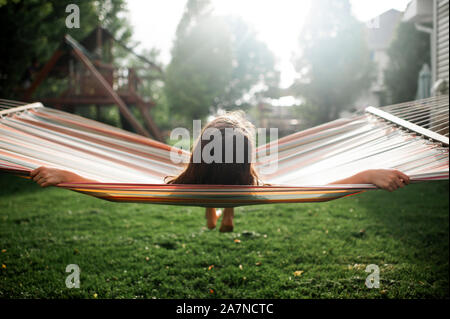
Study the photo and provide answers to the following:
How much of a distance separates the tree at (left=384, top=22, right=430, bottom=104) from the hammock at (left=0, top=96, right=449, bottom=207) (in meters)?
8.74

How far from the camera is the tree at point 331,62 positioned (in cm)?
1296

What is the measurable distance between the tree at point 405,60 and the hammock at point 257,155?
874 centimetres

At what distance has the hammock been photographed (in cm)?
129

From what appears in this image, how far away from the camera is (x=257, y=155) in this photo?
2.03 meters

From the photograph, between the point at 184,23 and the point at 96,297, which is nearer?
the point at 96,297

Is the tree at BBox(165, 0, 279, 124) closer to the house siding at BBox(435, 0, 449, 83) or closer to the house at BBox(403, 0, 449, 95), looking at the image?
the house at BBox(403, 0, 449, 95)

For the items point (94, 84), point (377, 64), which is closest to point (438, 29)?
point (94, 84)

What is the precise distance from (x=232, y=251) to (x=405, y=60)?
1000 centimetres

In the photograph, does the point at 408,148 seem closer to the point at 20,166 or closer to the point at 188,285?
the point at 188,285

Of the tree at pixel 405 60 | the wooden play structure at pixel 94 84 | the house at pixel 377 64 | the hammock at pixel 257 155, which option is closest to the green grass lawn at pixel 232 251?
the hammock at pixel 257 155

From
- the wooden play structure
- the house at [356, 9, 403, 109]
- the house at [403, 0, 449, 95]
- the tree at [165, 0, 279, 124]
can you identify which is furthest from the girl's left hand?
the tree at [165, 0, 279, 124]
